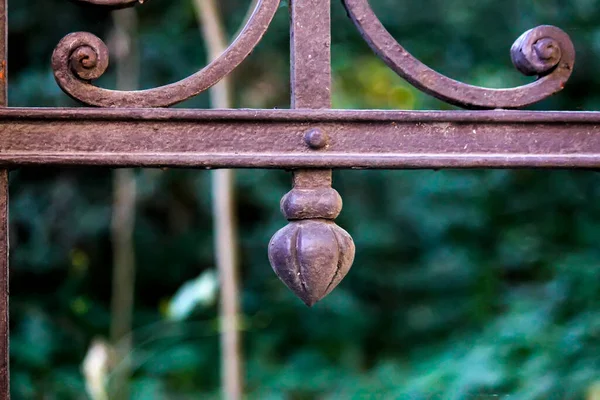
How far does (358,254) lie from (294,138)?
2.44m

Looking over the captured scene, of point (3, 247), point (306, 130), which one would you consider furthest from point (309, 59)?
point (3, 247)

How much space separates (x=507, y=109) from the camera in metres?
0.60

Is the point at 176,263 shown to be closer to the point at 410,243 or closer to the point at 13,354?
the point at 13,354

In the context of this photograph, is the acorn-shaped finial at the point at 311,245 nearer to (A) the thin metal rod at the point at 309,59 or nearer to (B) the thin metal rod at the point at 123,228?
(A) the thin metal rod at the point at 309,59

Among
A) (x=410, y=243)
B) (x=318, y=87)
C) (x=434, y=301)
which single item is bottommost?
(x=318, y=87)

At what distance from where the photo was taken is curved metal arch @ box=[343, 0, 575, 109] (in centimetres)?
58

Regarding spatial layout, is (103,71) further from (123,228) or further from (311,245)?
(123,228)

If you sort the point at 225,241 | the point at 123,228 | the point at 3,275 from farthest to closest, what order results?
1. the point at 123,228
2. the point at 225,241
3. the point at 3,275

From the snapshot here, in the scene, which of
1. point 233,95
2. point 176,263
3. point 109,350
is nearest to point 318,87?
point 109,350

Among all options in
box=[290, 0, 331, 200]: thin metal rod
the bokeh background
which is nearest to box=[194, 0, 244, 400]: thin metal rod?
the bokeh background

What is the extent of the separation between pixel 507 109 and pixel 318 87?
0.17 meters

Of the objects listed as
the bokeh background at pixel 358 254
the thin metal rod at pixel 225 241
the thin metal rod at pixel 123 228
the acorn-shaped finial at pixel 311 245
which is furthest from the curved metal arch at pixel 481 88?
the thin metal rod at pixel 123 228

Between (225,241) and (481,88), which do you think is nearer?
(481,88)

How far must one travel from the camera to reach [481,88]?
590 millimetres
